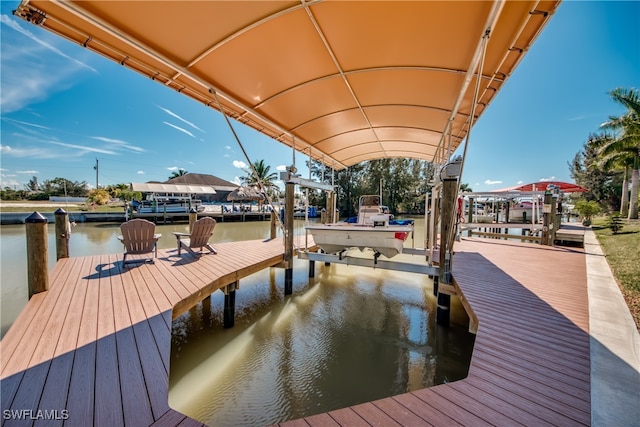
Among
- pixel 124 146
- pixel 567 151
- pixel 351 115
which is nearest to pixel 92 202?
pixel 124 146

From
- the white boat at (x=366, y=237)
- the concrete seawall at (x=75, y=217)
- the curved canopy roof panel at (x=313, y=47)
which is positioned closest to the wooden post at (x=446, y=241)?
the white boat at (x=366, y=237)

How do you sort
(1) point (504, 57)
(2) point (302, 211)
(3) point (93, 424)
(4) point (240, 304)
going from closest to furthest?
(3) point (93, 424)
(1) point (504, 57)
(4) point (240, 304)
(2) point (302, 211)

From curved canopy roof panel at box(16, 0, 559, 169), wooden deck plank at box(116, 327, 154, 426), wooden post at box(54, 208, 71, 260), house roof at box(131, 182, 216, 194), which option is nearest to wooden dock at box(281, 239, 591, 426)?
wooden deck plank at box(116, 327, 154, 426)

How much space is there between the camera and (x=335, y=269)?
26.4ft

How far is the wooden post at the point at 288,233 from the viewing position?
5652 millimetres

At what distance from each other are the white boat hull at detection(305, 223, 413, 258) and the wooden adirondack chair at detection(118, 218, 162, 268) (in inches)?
123

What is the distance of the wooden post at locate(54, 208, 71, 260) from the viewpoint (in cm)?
477

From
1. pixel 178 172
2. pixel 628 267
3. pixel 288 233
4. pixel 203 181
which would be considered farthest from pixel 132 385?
pixel 178 172

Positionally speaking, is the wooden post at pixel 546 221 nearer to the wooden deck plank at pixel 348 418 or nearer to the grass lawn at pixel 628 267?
the grass lawn at pixel 628 267

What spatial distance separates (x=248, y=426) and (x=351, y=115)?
4.76 m

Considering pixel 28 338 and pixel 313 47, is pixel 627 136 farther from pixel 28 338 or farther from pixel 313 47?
pixel 28 338

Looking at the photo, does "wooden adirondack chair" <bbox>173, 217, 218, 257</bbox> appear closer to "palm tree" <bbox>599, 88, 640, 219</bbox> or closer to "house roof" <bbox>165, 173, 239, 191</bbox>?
"palm tree" <bbox>599, 88, 640, 219</bbox>

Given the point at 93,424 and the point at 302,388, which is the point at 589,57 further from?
the point at 93,424

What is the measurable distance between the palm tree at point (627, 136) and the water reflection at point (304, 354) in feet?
53.9
